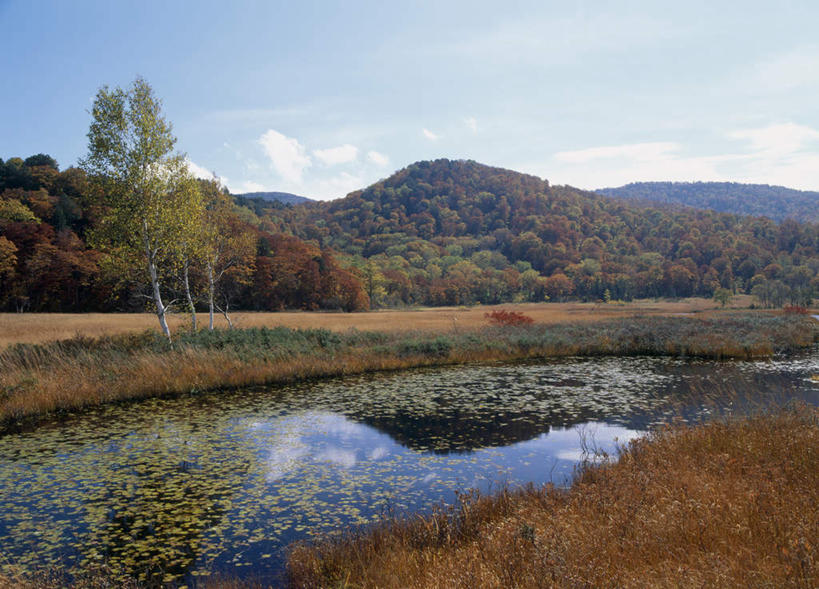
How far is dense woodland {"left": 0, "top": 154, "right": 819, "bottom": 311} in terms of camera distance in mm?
49688

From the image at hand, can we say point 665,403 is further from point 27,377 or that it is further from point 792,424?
point 27,377

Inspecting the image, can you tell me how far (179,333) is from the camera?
67.3 feet

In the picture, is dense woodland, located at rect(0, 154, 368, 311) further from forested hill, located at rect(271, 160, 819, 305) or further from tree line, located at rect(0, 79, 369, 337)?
forested hill, located at rect(271, 160, 819, 305)

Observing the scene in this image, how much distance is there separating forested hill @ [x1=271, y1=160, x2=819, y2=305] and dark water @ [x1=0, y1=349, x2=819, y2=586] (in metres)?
66.3

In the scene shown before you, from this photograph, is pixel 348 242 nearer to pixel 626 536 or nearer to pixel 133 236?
pixel 133 236

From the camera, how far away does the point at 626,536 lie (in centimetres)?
456

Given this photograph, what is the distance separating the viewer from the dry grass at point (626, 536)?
11.9 ft

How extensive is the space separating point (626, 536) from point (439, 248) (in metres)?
131

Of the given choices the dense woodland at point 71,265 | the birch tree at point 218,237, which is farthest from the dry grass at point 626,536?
the dense woodland at point 71,265

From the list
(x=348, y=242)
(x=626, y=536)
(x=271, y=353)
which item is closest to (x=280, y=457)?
(x=626, y=536)

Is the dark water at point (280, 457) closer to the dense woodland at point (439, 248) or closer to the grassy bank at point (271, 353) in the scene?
the grassy bank at point (271, 353)

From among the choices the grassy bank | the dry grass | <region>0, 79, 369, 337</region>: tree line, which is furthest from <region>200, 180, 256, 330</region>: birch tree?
the dry grass

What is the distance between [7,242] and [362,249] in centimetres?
8648

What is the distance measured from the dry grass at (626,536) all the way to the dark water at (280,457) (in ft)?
3.64
